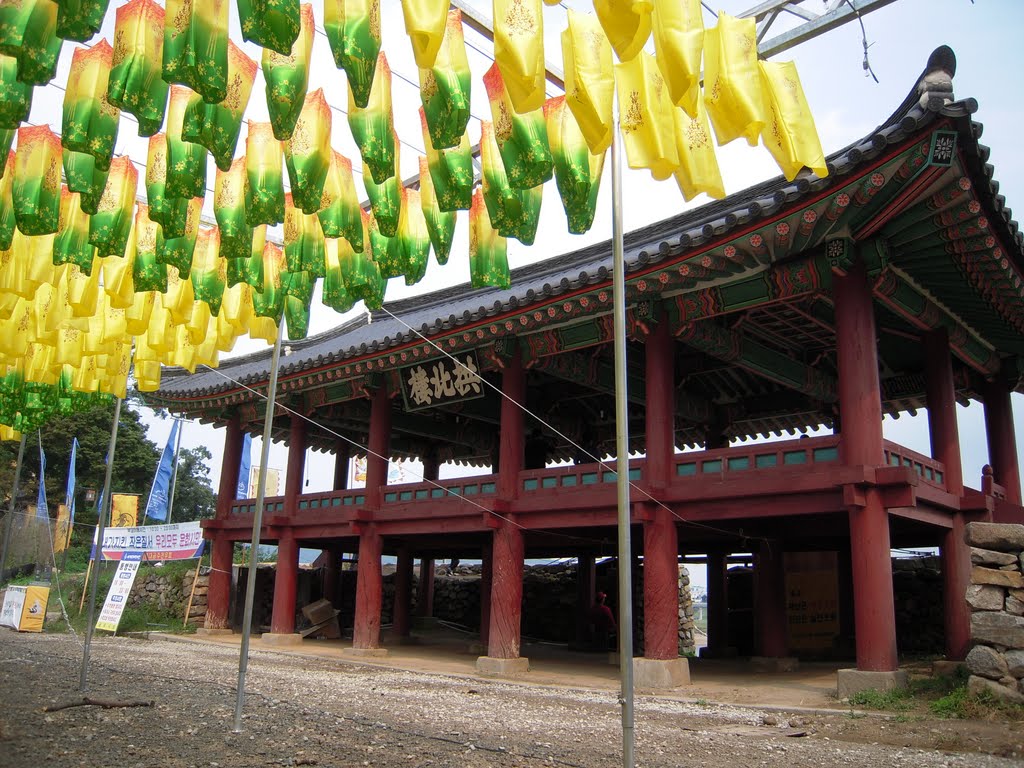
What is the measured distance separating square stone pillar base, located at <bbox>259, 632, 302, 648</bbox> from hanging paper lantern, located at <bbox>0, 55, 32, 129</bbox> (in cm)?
1400

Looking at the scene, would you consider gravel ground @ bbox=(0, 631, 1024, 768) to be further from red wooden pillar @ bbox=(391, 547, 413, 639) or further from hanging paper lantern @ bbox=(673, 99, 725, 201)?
red wooden pillar @ bbox=(391, 547, 413, 639)

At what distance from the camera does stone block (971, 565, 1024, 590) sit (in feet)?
28.3

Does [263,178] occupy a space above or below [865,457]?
above

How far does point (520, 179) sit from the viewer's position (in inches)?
232

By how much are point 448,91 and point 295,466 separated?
14.5m

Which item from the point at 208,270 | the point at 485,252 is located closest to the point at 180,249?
the point at 208,270

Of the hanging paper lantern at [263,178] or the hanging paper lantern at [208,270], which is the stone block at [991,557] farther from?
the hanging paper lantern at [208,270]

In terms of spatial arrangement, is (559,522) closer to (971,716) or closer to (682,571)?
(971,716)

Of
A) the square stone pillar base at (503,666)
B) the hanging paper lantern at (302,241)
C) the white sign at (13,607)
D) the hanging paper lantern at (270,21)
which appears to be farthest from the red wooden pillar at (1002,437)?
the white sign at (13,607)

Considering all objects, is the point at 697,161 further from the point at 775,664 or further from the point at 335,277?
the point at 775,664

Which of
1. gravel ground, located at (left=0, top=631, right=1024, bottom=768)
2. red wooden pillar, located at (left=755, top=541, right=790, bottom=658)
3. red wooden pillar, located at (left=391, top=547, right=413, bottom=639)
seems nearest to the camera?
gravel ground, located at (left=0, top=631, right=1024, bottom=768)

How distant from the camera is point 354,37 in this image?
16.7 ft

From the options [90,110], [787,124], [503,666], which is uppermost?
[90,110]

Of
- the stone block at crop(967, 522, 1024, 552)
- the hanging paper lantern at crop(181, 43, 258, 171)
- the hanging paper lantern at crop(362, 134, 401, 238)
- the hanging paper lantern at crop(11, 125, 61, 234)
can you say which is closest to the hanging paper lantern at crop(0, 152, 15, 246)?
the hanging paper lantern at crop(11, 125, 61, 234)
